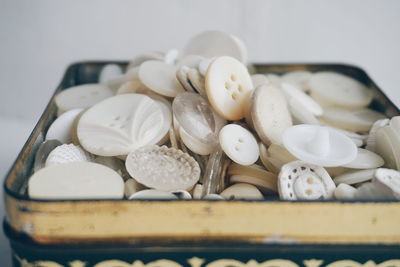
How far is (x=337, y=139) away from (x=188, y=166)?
16 cm

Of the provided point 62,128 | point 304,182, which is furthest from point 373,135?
point 62,128

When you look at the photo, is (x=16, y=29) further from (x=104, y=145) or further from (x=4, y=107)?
(x=104, y=145)

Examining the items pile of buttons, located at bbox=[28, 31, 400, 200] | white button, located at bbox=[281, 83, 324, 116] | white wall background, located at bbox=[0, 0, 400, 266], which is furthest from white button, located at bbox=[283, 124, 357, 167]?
white wall background, located at bbox=[0, 0, 400, 266]

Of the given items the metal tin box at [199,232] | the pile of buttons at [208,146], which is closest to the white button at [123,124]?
the pile of buttons at [208,146]

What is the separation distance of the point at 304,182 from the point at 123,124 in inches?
8.1

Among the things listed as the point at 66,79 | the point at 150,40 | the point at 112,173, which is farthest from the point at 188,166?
the point at 150,40

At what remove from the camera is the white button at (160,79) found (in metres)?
0.59

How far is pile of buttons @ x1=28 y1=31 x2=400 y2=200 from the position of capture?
47 centimetres

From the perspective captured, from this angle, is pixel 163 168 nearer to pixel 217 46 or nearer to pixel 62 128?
pixel 62 128

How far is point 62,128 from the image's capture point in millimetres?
575

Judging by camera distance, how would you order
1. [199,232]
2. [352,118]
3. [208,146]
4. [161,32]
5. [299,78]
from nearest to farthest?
[199,232]
[208,146]
[352,118]
[299,78]
[161,32]

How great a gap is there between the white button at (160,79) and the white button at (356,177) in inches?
8.1

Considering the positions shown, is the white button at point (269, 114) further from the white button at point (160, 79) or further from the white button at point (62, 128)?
the white button at point (62, 128)

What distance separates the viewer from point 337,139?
54 centimetres
